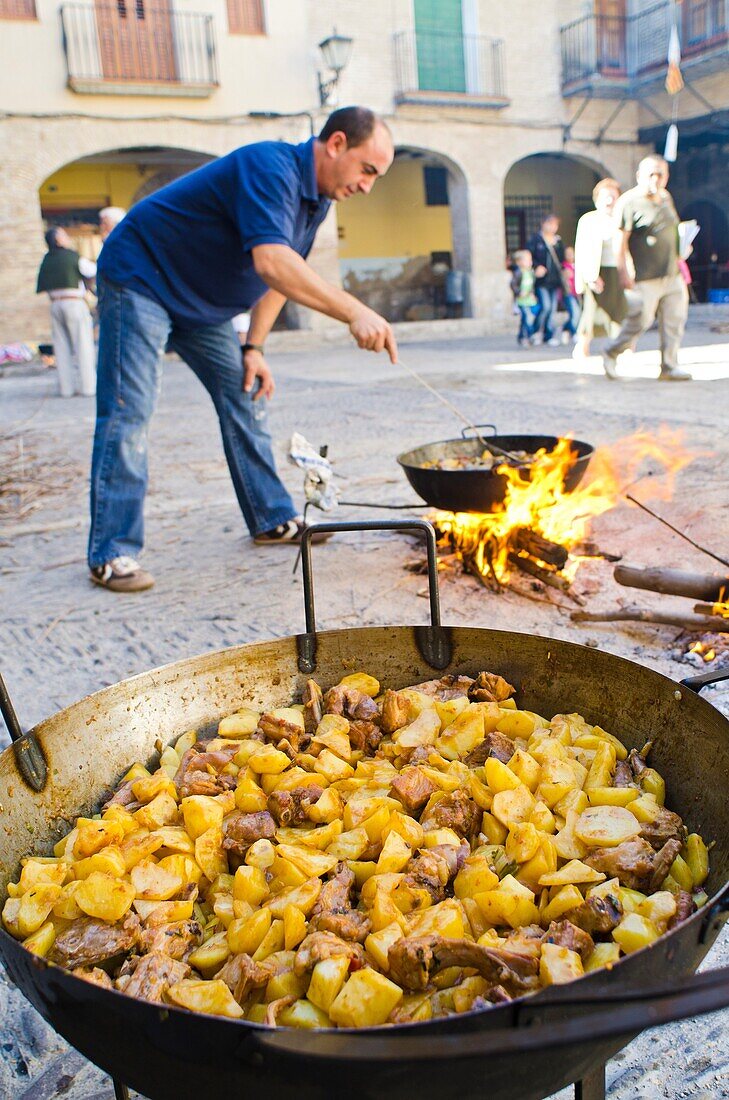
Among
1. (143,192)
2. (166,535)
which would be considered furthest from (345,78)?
(166,535)

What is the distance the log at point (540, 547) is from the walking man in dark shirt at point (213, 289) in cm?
94

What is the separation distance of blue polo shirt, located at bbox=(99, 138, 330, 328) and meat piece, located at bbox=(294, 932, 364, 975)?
8.96 ft

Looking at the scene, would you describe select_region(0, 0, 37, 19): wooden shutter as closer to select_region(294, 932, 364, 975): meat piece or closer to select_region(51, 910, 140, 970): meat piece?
select_region(51, 910, 140, 970): meat piece

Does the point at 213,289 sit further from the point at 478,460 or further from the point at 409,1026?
the point at 409,1026

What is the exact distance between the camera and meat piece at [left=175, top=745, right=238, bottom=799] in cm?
164

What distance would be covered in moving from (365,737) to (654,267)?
835 centimetres

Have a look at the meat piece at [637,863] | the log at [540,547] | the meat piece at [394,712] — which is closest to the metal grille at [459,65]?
the log at [540,547]

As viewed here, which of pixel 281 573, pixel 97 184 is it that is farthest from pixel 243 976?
pixel 97 184

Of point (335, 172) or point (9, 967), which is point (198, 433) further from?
point (9, 967)

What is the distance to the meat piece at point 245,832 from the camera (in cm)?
151

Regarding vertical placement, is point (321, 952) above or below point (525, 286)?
below

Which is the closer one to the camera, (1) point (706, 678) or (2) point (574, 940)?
(2) point (574, 940)

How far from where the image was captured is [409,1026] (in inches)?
35.0

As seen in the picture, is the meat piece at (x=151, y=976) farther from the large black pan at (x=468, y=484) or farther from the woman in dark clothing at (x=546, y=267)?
the woman in dark clothing at (x=546, y=267)
